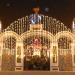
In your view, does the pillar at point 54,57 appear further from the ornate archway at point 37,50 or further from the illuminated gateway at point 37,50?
the ornate archway at point 37,50

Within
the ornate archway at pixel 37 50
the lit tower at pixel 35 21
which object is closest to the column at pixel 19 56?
the ornate archway at pixel 37 50

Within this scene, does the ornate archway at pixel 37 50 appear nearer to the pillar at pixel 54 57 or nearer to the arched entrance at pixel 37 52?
the arched entrance at pixel 37 52

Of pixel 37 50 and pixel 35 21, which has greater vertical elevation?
pixel 35 21

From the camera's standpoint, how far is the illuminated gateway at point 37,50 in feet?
28.3

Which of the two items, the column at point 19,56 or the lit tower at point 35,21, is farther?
the lit tower at point 35,21

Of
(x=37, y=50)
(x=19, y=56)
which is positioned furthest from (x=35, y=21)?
(x=19, y=56)

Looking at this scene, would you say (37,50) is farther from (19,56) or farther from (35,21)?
(35,21)

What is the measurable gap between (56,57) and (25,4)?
3.30m

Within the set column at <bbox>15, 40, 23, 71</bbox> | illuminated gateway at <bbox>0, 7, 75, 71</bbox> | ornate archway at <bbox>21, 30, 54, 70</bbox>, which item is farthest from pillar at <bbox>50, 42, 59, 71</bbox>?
column at <bbox>15, 40, 23, 71</bbox>

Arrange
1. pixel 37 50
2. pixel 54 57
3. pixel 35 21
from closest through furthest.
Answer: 1. pixel 54 57
2. pixel 37 50
3. pixel 35 21

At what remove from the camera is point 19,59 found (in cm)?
868

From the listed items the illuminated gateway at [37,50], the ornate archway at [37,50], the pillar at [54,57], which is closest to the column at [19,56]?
the illuminated gateway at [37,50]

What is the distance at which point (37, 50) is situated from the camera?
8.90 m

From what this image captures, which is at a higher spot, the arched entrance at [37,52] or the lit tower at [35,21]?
the lit tower at [35,21]
